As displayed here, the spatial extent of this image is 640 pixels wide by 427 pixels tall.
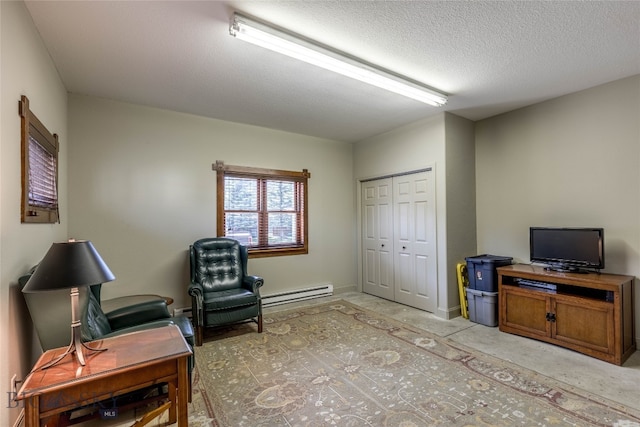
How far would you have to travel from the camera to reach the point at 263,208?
15.2ft

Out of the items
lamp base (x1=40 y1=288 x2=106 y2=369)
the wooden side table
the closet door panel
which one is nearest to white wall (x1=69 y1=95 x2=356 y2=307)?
the closet door panel

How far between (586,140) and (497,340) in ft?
8.08

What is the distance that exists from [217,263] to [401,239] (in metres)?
2.76

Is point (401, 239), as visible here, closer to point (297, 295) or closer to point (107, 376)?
point (297, 295)

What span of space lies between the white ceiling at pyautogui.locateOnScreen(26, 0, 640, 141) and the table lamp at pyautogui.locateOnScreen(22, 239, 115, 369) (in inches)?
64.1

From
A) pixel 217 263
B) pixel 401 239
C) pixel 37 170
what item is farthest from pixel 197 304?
pixel 401 239

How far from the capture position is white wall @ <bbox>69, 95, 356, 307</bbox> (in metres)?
3.43

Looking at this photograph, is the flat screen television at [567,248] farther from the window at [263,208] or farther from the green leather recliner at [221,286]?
the green leather recliner at [221,286]

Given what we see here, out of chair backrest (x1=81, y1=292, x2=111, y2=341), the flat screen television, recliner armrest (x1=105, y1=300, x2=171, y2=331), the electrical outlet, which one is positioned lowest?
the electrical outlet

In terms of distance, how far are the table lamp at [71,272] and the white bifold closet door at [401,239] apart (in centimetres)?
379

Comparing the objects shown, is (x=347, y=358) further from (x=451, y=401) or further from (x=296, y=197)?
(x=296, y=197)

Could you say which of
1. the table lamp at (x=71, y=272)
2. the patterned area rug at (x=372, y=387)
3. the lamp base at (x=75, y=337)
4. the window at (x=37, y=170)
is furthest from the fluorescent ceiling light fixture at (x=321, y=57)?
the patterned area rug at (x=372, y=387)

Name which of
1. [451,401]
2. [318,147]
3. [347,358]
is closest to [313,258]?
[318,147]

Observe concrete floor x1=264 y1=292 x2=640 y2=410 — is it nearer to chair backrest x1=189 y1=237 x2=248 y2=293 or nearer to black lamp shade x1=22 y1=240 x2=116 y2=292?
chair backrest x1=189 y1=237 x2=248 y2=293
